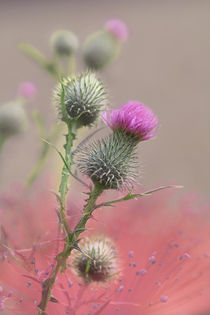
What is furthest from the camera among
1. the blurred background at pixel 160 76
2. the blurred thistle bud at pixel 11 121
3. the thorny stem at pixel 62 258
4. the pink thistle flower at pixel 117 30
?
the blurred background at pixel 160 76

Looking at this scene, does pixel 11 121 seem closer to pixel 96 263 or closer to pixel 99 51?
pixel 99 51

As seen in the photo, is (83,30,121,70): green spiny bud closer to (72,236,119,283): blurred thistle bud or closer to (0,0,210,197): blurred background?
(72,236,119,283): blurred thistle bud

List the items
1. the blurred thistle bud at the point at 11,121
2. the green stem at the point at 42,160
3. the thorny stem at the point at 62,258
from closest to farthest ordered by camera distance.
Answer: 1. the thorny stem at the point at 62,258
2. the green stem at the point at 42,160
3. the blurred thistle bud at the point at 11,121

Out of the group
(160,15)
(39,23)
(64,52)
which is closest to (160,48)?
(160,15)

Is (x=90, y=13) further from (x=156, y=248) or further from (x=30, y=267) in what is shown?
(x=30, y=267)

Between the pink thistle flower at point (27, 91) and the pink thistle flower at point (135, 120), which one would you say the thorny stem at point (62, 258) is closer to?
the pink thistle flower at point (135, 120)

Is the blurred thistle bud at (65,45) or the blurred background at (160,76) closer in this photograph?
the blurred thistle bud at (65,45)

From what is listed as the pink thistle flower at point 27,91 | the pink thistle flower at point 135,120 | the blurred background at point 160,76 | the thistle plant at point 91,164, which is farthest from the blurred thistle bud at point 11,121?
the blurred background at point 160,76

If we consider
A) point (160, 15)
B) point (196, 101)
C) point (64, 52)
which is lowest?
point (64, 52)

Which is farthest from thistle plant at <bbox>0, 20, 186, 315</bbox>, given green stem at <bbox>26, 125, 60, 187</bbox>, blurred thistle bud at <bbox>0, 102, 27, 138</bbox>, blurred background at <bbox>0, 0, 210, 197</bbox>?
blurred background at <bbox>0, 0, 210, 197</bbox>
